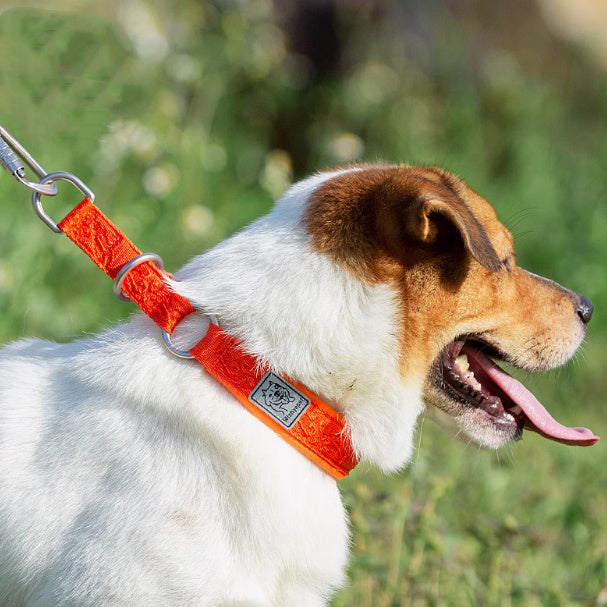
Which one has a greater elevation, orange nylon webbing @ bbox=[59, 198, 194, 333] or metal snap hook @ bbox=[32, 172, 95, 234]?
metal snap hook @ bbox=[32, 172, 95, 234]

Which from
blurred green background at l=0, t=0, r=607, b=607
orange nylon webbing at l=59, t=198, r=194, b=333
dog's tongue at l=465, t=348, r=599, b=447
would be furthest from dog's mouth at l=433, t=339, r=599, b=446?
orange nylon webbing at l=59, t=198, r=194, b=333

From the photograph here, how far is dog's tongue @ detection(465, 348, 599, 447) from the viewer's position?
2.66 metres

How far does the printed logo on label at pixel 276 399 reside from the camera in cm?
217

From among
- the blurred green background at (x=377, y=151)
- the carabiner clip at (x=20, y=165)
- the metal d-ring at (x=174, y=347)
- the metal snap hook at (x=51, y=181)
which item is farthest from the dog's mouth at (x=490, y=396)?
the carabiner clip at (x=20, y=165)

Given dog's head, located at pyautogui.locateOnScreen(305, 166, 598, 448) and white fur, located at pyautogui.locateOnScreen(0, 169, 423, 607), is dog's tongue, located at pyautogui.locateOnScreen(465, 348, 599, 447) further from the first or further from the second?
white fur, located at pyautogui.locateOnScreen(0, 169, 423, 607)

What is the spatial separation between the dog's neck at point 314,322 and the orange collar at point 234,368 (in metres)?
0.04

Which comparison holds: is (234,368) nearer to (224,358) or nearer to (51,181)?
(224,358)

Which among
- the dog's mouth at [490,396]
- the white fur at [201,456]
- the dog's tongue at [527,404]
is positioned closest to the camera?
the white fur at [201,456]

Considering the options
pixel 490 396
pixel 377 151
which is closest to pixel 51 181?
pixel 490 396

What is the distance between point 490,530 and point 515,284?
107 cm

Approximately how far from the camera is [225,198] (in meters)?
6.08

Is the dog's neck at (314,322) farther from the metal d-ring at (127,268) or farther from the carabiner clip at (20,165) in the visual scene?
the carabiner clip at (20,165)

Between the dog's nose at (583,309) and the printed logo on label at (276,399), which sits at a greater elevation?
the printed logo on label at (276,399)

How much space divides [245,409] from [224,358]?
0.14 meters
